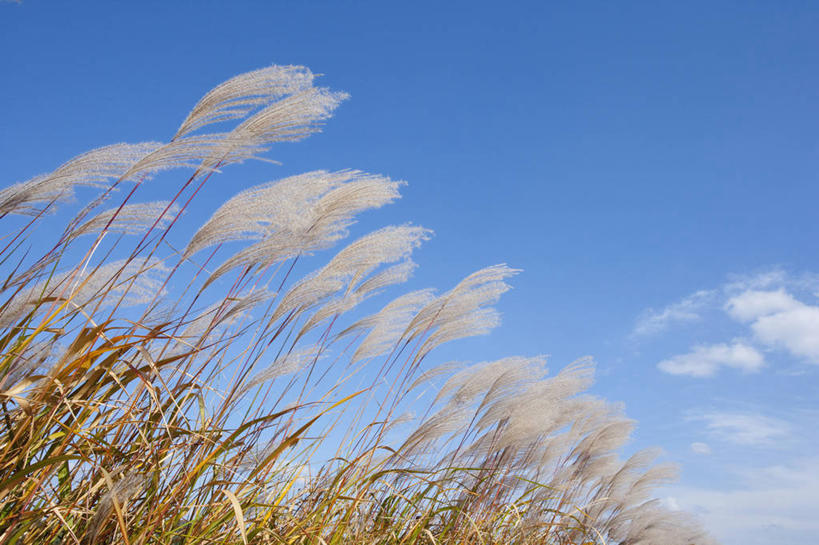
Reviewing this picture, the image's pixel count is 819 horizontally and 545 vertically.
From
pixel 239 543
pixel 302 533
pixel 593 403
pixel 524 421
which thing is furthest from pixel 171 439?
pixel 593 403

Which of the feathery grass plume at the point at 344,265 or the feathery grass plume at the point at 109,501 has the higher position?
the feathery grass plume at the point at 344,265

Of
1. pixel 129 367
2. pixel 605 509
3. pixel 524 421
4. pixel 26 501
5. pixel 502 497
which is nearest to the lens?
pixel 26 501

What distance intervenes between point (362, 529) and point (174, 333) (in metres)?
1.22

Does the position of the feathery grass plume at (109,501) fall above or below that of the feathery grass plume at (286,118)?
below

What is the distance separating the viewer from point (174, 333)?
2.17 meters

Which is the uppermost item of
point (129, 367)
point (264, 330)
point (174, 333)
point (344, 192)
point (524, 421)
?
point (344, 192)

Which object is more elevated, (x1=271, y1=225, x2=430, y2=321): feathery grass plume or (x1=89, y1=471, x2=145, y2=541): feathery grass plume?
(x1=271, y1=225, x2=430, y2=321): feathery grass plume

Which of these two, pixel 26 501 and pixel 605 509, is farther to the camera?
pixel 605 509

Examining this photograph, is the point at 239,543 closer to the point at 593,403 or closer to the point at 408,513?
the point at 408,513

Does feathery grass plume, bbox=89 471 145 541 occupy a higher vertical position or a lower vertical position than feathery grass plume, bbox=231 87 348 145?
lower

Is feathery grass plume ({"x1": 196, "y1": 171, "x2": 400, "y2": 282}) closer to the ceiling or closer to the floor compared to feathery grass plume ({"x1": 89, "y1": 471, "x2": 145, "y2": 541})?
closer to the ceiling

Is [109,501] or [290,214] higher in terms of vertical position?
[290,214]

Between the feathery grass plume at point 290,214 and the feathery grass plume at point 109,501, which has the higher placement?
the feathery grass plume at point 290,214

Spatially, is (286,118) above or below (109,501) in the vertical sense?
above
